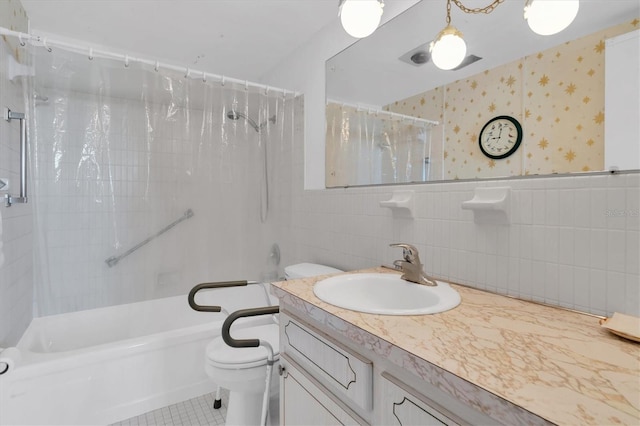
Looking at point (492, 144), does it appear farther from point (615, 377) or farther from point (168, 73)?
point (168, 73)

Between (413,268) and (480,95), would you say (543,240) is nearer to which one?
(413,268)

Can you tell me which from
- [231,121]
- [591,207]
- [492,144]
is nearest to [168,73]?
[231,121]

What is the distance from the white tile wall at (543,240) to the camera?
0.80 meters

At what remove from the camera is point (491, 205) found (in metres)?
1.02

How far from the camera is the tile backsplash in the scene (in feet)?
2.63

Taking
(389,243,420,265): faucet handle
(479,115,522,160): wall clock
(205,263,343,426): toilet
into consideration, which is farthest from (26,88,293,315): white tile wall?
(479,115,522,160): wall clock

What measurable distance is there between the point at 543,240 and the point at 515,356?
512mm

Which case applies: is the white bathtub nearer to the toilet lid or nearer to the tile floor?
the tile floor

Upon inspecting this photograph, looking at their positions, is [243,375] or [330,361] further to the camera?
[243,375]

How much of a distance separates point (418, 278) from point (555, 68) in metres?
0.81

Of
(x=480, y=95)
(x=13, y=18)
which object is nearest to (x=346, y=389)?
(x=480, y=95)

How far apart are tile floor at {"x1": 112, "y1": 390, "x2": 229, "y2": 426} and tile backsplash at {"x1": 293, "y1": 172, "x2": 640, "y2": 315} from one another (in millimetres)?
1252

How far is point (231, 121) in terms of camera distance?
6.98 feet

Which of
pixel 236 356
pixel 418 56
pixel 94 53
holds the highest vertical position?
pixel 94 53
